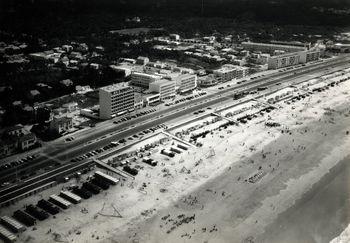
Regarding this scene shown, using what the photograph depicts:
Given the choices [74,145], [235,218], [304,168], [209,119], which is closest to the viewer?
[235,218]

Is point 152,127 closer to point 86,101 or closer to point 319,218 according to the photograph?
point 86,101

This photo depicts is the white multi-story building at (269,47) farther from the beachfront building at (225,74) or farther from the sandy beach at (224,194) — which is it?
the sandy beach at (224,194)

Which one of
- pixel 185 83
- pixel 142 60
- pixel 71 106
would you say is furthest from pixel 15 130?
Answer: pixel 142 60

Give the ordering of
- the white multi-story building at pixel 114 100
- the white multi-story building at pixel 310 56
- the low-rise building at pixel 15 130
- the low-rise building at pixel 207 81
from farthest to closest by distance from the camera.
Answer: the white multi-story building at pixel 310 56, the low-rise building at pixel 207 81, the white multi-story building at pixel 114 100, the low-rise building at pixel 15 130

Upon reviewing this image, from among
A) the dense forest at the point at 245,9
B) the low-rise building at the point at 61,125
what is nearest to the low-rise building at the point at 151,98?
the low-rise building at the point at 61,125

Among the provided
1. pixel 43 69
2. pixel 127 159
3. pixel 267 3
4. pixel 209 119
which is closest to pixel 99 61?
pixel 43 69

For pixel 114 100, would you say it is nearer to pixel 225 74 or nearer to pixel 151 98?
pixel 151 98

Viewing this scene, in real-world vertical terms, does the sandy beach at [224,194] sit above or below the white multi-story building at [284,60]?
below
